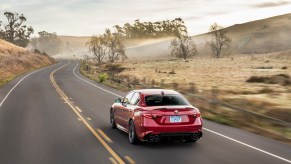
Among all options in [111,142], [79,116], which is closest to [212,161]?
[111,142]

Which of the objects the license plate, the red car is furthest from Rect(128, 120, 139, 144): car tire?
the license plate

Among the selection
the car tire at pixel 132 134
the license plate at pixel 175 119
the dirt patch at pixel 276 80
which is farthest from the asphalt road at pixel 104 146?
the dirt patch at pixel 276 80

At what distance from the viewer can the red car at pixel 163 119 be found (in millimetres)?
11594

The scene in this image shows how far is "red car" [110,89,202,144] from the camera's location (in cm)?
1159

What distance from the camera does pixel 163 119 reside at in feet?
38.0

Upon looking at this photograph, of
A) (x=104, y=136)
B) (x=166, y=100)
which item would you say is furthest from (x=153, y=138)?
(x=104, y=136)

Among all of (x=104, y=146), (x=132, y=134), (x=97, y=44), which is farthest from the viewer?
(x=97, y=44)

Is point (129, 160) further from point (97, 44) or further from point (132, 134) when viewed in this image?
point (97, 44)

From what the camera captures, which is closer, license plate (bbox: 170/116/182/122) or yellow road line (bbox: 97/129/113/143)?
license plate (bbox: 170/116/182/122)

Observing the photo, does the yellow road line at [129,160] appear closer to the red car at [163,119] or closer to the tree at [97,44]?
the red car at [163,119]

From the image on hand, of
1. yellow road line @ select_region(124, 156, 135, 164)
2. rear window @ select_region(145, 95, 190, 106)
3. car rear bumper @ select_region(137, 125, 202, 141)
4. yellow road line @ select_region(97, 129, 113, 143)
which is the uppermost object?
rear window @ select_region(145, 95, 190, 106)

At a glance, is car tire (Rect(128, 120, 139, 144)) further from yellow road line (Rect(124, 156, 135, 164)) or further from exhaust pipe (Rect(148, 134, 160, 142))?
yellow road line (Rect(124, 156, 135, 164))

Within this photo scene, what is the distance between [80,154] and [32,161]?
1.22m

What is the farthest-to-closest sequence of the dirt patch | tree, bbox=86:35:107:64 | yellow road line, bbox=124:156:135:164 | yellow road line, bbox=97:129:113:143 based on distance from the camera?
tree, bbox=86:35:107:64 < the dirt patch < yellow road line, bbox=97:129:113:143 < yellow road line, bbox=124:156:135:164
